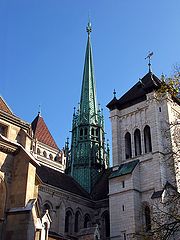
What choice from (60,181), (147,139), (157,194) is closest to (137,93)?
(147,139)

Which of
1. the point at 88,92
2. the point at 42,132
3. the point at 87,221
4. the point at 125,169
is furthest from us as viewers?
the point at 42,132

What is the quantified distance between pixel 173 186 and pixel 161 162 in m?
2.23

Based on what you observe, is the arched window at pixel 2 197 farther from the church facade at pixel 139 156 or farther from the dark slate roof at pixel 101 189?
the dark slate roof at pixel 101 189

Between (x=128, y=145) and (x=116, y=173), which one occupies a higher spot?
(x=128, y=145)

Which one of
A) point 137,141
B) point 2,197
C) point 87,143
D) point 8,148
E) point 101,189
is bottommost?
point 2,197

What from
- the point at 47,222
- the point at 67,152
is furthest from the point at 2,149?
the point at 67,152

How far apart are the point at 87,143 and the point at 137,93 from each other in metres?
8.36

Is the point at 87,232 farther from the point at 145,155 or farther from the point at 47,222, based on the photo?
the point at 145,155

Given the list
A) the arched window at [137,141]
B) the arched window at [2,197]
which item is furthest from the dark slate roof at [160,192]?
the arched window at [2,197]

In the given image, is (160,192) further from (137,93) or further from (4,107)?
(4,107)

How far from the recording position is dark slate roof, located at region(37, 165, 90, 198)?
3441 centimetres

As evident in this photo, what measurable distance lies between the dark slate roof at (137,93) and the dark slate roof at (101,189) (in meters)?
7.58

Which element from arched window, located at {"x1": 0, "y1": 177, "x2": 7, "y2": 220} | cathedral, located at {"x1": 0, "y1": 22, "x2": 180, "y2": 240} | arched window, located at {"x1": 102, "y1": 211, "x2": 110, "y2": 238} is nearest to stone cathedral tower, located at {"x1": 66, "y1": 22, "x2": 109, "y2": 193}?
cathedral, located at {"x1": 0, "y1": 22, "x2": 180, "y2": 240}

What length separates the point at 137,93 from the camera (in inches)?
1505
